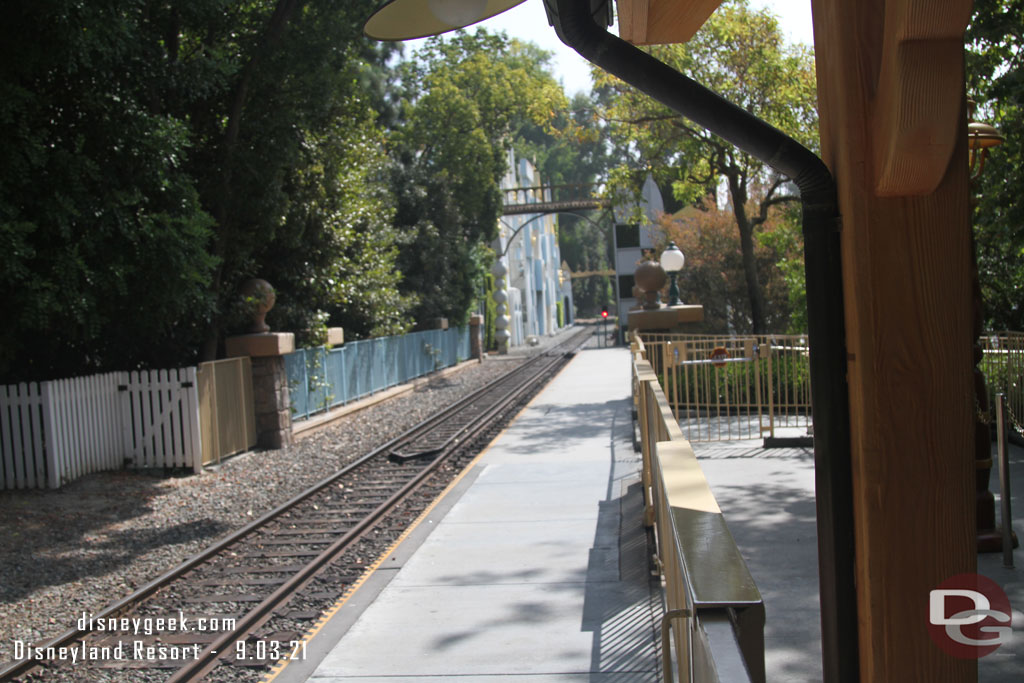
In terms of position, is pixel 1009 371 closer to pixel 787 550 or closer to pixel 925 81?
pixel 787 550

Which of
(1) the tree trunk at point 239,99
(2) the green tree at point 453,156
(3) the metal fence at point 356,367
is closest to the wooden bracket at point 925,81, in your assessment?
(1) the tree trunk at point 239,99

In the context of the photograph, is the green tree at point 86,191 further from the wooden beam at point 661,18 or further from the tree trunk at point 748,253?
the tree trunk at point 748,253

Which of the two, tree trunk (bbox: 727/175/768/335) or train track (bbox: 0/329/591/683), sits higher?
tree trunk (bbox: 727/175/768/335)

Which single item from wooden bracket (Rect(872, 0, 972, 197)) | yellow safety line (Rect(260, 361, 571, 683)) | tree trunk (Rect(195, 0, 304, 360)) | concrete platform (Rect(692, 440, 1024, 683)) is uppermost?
tree trunk (Rect(195, 0, 304, 360))

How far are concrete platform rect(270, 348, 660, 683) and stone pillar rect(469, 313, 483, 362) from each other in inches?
1070

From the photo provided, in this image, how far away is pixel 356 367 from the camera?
21.7m

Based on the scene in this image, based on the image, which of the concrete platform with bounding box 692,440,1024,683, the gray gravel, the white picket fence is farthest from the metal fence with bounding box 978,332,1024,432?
the white picket fence

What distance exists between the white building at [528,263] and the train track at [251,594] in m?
34.8

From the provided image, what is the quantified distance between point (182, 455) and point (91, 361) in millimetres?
2158

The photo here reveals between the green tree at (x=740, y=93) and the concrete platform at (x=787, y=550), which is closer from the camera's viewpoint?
the concrete platform at (x=787, y=550)

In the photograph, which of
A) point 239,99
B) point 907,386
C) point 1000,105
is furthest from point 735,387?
point 907,386

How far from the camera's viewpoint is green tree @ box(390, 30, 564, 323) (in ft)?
107

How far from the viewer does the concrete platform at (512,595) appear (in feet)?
17.1

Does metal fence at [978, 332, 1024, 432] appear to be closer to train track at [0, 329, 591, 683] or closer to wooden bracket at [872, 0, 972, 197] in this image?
train track at [0, 329, 591, 683]
